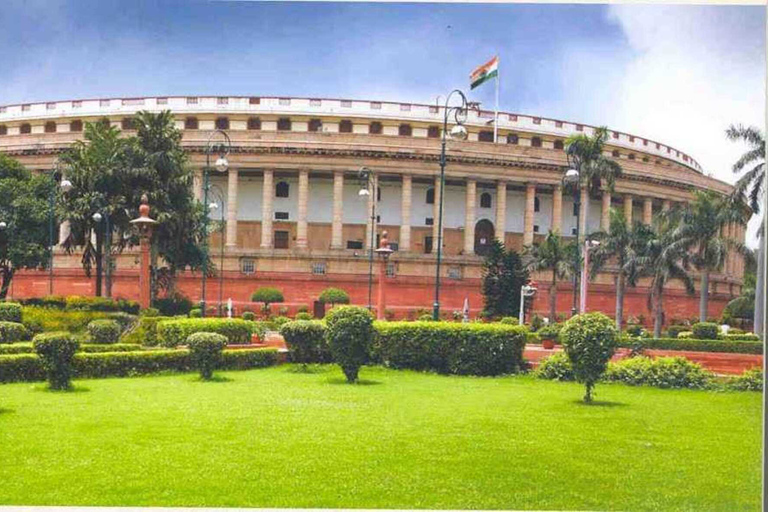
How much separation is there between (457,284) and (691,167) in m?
13.0

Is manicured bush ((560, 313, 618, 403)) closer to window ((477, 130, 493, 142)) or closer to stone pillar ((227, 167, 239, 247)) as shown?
stone pillar ((227, 167, 239, 247))

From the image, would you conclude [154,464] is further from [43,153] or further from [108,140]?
[43,153]

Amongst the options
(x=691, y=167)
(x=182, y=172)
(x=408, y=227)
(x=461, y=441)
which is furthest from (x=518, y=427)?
(x=691, y=167)

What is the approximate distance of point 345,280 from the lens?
121 feet

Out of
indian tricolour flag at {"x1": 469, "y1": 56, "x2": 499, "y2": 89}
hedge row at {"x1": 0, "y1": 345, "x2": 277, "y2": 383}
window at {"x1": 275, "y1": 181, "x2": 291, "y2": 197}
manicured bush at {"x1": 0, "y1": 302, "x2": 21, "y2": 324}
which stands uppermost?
indian tricolour flag at {"x1": 469, "y1": 56, "x2": 499, "y2": 89}

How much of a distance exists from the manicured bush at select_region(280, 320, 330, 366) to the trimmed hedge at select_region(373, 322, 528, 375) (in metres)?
1.22

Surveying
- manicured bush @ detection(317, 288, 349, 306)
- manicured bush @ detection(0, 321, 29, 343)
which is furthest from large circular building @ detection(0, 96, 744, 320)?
manicured bush @ detection(0, 321, 29, 343)

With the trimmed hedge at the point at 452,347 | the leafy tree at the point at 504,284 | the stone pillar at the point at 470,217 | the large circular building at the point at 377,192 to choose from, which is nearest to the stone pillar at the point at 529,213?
the large circular building at the point at 377,192

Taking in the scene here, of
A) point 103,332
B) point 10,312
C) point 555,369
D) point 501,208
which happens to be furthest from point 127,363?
point 501,208

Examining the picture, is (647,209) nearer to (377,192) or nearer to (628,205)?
(628,205)

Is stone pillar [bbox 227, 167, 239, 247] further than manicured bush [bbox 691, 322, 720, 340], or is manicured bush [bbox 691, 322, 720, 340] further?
stone pillar [bbox 227, 167, 239, 247]

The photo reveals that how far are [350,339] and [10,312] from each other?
11319 mm

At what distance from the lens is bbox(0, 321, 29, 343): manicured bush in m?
19.0

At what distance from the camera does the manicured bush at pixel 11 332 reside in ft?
62.5
